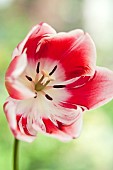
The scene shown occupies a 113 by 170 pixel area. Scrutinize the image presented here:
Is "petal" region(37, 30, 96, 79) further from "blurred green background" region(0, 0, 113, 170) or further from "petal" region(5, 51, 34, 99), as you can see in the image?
"blurred green background" region(0, 0, 113, 170)

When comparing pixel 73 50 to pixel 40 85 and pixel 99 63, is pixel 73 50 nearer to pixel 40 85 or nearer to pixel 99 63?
pixel 40 85

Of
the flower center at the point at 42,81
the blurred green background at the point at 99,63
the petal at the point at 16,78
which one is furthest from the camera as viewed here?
the blurred green background at the point at 99,63

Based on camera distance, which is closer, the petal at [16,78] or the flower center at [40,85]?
the petal at [16,78]

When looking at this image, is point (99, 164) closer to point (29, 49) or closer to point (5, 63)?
point (5, 63)

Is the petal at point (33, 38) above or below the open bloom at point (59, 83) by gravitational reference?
above

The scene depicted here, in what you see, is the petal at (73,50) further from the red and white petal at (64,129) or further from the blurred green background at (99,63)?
the blurred green background at (99,63)

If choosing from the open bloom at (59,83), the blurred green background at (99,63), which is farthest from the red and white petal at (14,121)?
the blurred green background at (99,63)

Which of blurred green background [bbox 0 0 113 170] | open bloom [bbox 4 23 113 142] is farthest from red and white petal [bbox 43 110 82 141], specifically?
blurred green background [bbox 0 0 113 170]
